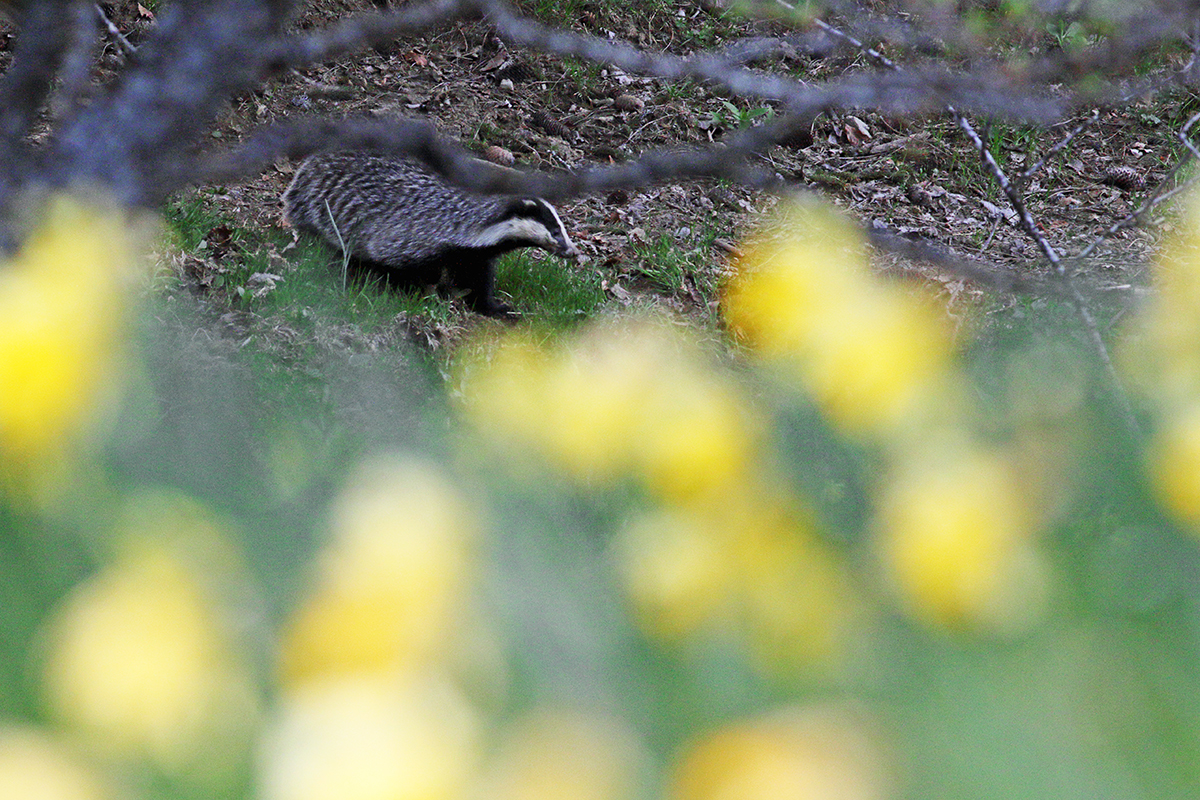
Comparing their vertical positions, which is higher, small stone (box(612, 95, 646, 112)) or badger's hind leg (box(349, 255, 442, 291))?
small stone (box(612, 95, 646, 112))

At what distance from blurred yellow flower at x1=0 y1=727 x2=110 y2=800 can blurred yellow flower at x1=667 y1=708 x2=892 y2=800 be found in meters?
0.29

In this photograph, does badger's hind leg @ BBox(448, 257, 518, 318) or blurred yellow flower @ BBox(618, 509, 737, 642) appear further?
badger's hind leg @ BBox(448, 257, 518, 318)

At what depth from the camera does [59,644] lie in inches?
20.9

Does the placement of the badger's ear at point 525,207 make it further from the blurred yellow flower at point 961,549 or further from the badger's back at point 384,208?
the blurred yellow flower at point 961,549

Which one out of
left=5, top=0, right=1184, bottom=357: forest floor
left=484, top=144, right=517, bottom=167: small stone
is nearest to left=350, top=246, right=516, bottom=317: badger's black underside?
left=5, top=0, right=1184, bottom=357: forest floor

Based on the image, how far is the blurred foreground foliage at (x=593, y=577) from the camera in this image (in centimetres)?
52

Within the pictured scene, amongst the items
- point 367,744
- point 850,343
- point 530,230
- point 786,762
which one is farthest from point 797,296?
point 530,230

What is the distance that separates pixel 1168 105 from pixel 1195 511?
264 inches

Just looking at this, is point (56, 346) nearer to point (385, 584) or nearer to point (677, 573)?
point (385, 584)

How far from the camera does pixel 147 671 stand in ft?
1.72

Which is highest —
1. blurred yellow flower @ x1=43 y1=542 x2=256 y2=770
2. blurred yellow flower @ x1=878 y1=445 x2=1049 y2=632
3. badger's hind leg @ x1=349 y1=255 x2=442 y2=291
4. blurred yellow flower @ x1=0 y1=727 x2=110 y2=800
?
badger's hind leg @ x1=349 y1=255 x2=442 y2=291

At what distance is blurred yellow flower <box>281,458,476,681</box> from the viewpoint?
54 cm

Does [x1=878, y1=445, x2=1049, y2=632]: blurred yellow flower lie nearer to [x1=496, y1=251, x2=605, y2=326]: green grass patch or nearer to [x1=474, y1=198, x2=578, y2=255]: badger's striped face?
[x1=496, y1=251, x2=605, y2=326]: green grass patch

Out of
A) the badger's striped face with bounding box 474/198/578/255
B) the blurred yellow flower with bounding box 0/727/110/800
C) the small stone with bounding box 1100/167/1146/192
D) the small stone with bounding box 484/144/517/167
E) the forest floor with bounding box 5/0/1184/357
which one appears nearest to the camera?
the blurred yellow flower with bounding box 0/727/110/800
